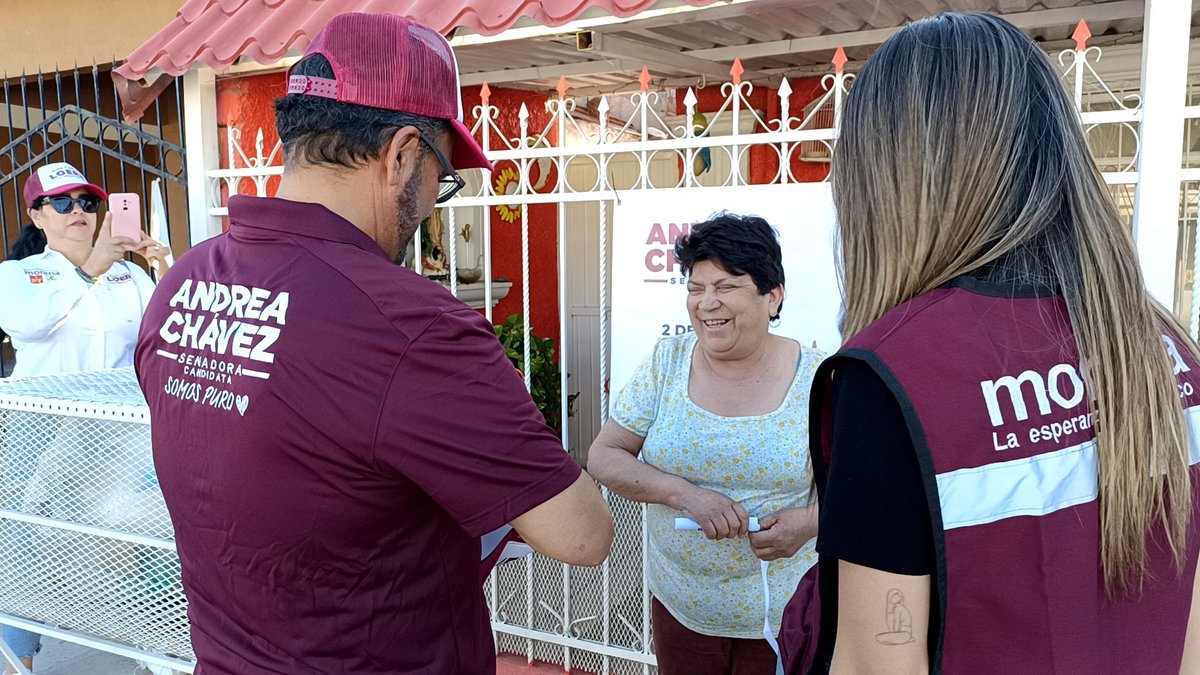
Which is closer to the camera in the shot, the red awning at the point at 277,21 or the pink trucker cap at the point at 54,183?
the red awning at the point at 277,21

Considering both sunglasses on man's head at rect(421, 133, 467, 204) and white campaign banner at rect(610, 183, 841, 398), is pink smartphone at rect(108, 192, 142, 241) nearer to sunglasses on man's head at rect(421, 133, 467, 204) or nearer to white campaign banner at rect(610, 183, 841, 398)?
white campaign banner at rect(610, 183, 841, 398)

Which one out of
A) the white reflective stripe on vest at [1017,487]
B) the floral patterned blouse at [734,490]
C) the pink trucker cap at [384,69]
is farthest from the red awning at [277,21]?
the white reflective stripe on vest at [1017,487]

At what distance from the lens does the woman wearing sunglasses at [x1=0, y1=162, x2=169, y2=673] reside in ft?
11.2

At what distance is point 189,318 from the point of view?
1.39m

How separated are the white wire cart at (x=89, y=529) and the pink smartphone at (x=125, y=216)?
138 centimetres

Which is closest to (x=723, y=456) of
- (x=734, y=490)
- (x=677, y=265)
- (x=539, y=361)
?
(x=734, y=490)

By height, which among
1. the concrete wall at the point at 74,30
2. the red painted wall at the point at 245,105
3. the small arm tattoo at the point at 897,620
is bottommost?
the small arm tattoo at the point at 897,620

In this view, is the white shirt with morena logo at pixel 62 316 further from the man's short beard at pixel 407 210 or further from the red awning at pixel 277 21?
the man's short beard at pixel 407 210

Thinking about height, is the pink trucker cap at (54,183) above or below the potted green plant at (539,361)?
above

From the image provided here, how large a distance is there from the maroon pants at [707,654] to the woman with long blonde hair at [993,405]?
131cm

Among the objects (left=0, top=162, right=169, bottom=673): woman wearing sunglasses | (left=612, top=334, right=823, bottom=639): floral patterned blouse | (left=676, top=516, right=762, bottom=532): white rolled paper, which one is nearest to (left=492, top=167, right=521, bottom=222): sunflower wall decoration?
(left=0, top=162, right=169, bottom=673): woman wearing sunglasses

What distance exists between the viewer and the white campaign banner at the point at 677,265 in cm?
281

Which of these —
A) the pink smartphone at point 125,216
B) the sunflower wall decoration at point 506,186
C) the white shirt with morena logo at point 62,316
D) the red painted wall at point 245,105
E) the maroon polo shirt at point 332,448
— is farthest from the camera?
the sunflower wall decoration at point 506,186

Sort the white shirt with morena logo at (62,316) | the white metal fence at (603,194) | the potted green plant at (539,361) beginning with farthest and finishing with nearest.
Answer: the potted green plant at (539,361)
the white shirt with morena logo at (62,316)
the white metal fence at (603,194)
